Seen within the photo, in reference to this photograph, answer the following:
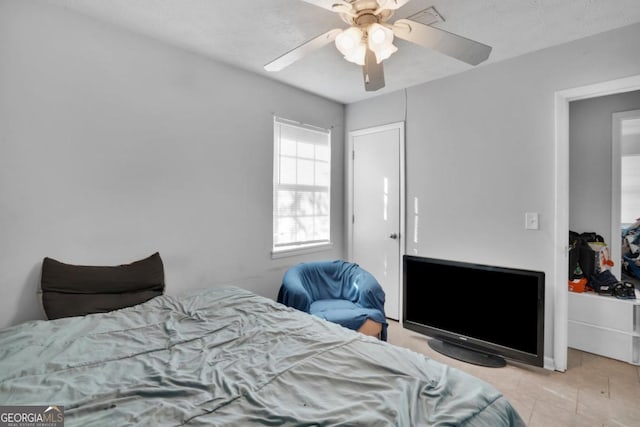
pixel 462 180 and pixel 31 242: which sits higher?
pixel 462 180

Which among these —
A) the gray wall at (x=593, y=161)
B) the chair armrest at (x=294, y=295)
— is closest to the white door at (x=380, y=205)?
the chair armrest at (x=294, y=295)

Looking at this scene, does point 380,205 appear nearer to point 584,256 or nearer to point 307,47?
point 584,256

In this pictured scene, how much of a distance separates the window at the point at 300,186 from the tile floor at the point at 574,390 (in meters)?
1.65

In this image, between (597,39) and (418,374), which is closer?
(418,374)

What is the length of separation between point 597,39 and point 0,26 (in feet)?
12.9

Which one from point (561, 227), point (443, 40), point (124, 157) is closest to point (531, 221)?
point (561, 227)

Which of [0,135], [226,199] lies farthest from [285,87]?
[0,135]

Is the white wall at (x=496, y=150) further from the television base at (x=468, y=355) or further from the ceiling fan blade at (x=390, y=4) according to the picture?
the ceiling fan blade at (x=390, y=4)

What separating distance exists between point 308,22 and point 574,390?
3.14 meters

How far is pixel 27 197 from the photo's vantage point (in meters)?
1.84

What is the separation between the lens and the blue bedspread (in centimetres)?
94

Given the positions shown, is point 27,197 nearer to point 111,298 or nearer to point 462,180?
point 111,298

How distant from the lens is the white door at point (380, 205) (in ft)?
11.4

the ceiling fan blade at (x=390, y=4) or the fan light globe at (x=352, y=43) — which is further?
the fan light globe at (x=352, y=43)
